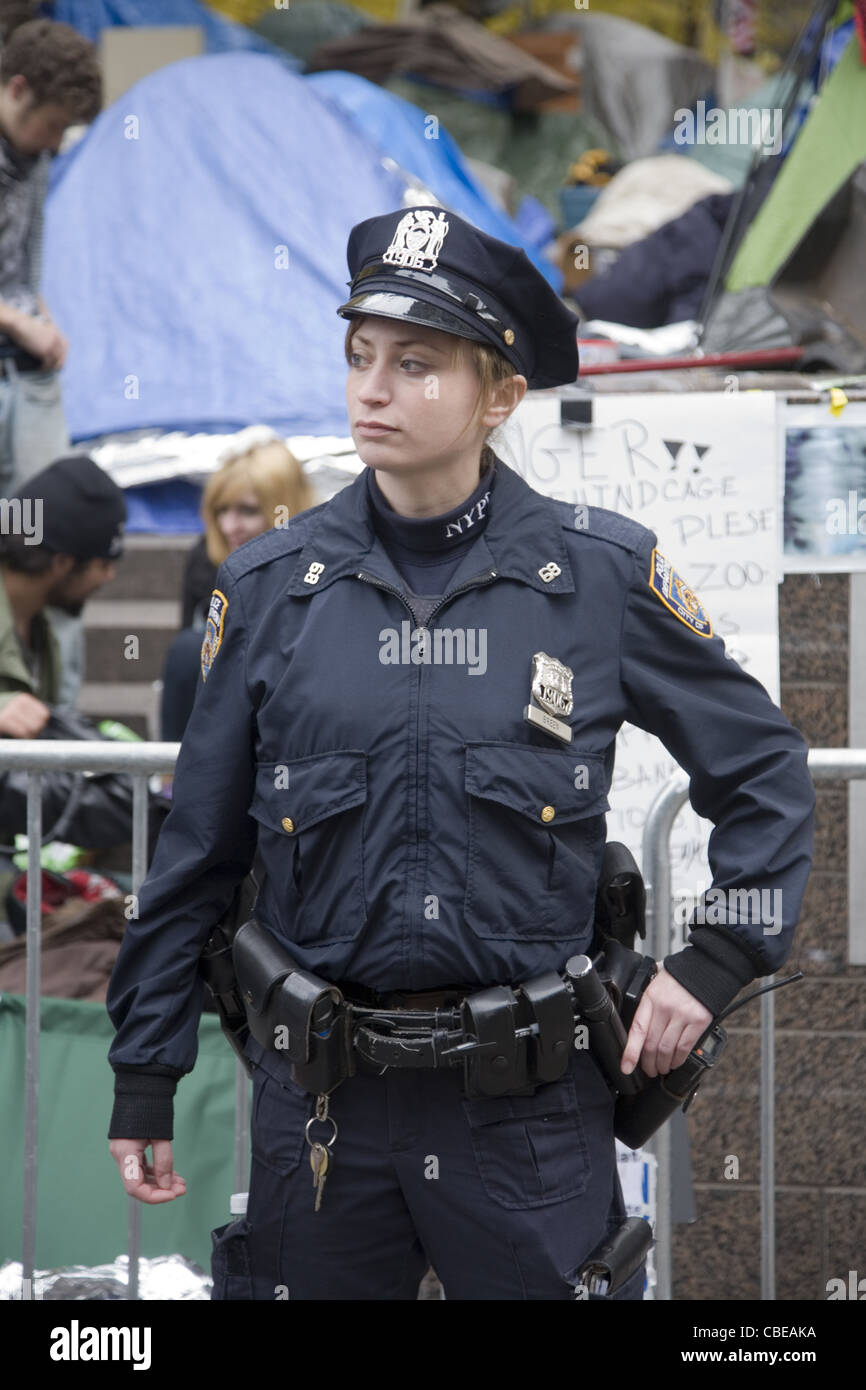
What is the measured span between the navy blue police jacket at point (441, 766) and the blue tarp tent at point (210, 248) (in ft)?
17.7

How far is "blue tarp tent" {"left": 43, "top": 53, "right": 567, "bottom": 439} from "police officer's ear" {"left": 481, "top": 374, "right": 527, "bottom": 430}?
530 cm

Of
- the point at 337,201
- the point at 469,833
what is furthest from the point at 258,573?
the point at 337,201

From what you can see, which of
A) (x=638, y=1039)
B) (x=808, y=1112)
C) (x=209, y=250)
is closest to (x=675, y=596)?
(x=638, y=1039)

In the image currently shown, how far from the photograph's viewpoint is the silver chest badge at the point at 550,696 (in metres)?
2.27

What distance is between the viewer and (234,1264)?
7.94 feet

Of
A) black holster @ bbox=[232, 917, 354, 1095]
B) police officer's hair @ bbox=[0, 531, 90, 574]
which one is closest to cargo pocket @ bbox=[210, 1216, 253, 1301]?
black holster @ bbox=[232, 917, 354, 1095]

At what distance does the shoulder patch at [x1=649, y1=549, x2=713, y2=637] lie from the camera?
7.82 ft

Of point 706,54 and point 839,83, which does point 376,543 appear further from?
point 706,54

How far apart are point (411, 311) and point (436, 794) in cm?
68

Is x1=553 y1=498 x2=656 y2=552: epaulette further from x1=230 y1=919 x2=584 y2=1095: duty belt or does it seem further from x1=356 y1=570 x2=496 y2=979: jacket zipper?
x1=230 y1=919 x2=584 y2=1095: duty belt

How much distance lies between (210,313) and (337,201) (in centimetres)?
108

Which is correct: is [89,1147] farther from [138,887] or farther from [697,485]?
[697,485]

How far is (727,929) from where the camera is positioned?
7.69 ft

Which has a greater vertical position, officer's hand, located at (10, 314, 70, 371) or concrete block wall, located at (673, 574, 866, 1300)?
officer's hand, located at (10, 314, 70, 371)
